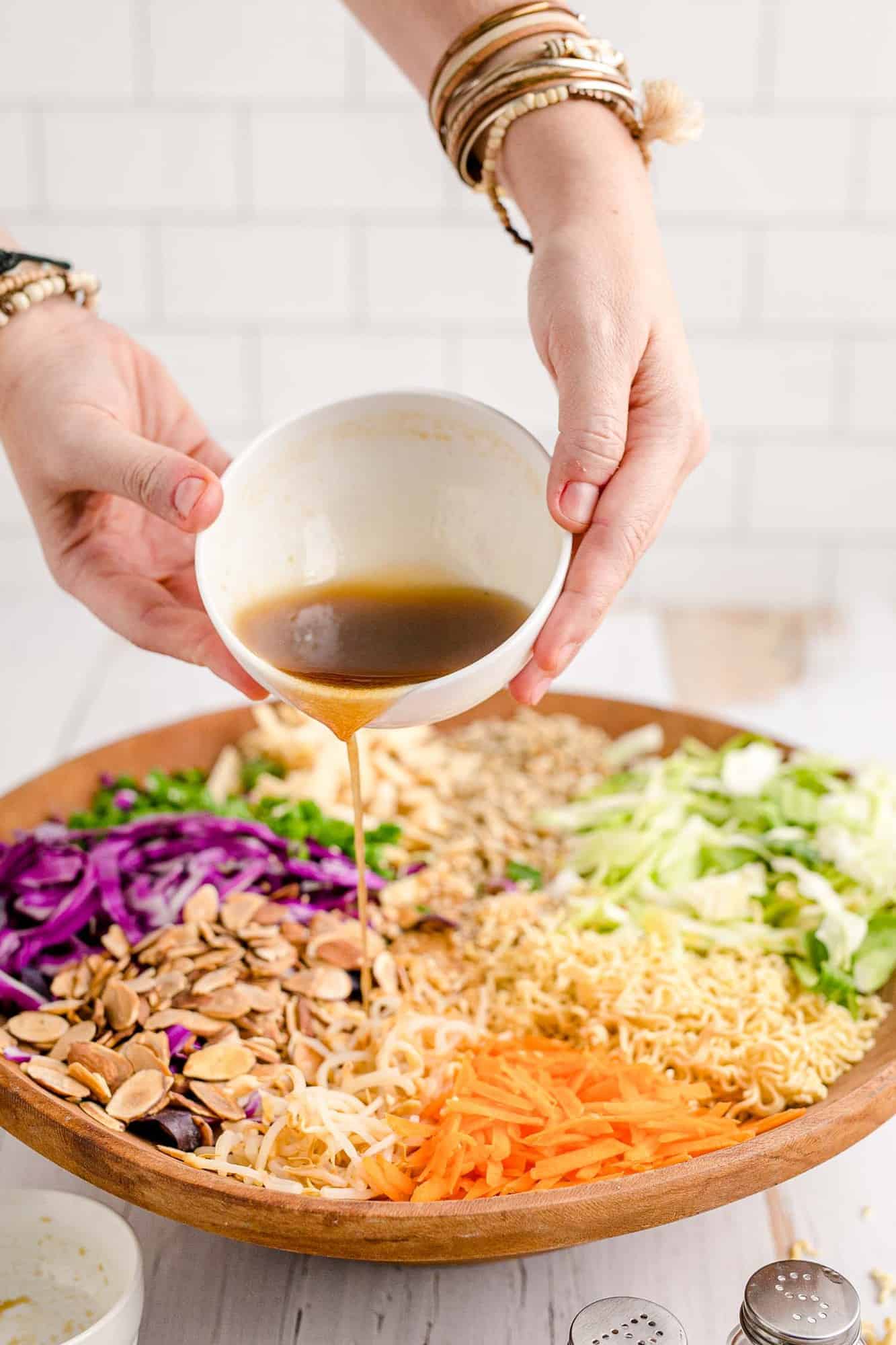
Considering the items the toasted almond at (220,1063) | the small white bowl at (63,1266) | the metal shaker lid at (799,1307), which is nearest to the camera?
the metal shaker lid at (799,1307)

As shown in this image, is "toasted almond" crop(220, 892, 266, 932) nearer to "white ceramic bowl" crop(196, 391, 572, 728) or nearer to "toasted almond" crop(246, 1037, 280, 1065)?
"toasted almond" crop(246, 1037, 280, 1065)

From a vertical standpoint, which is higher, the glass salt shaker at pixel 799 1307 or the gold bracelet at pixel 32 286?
the gold bracelet at pixel 32 286

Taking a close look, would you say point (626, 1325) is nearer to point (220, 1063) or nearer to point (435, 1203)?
point (435, 1203)

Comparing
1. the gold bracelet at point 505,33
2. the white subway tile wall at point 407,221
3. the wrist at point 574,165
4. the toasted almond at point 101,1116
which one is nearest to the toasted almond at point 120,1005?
the toasted almond at point 101,1116

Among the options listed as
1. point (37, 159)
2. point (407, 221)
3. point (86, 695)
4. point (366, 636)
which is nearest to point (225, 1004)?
point (366, 636)

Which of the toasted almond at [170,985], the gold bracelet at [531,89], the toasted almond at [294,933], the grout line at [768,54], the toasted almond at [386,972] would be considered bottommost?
the toasted almond at [386,972]

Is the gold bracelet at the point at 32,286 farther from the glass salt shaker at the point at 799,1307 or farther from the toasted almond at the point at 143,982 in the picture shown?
the glass salt shaker at the point at 799,1307

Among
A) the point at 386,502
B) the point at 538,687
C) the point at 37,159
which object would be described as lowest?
the point at 538,687

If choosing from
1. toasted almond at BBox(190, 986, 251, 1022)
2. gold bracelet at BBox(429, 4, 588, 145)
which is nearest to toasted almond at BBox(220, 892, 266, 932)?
toasted almond at BBox(190, 986, 251, 1022)
